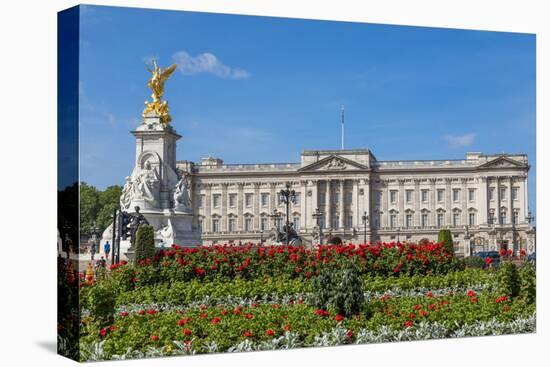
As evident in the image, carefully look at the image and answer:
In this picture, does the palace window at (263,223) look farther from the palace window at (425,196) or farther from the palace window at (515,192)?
the palace window at (515,192)

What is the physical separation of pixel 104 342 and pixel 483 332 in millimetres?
5025

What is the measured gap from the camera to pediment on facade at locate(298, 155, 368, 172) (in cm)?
5631

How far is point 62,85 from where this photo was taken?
1004cm

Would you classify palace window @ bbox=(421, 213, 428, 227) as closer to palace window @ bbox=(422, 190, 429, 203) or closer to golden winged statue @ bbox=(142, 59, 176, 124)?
palace window @ bbox=(422, 190, 429, 203)

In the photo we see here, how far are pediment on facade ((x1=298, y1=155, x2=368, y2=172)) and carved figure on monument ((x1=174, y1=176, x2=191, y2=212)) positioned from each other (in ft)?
119

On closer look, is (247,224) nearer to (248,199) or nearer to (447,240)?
(248,199)

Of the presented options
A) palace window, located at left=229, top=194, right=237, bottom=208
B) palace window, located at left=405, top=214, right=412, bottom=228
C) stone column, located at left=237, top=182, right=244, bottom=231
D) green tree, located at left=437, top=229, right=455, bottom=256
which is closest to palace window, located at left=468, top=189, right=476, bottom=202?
palace window, located at left=405, top=214, right=412, bottom=228

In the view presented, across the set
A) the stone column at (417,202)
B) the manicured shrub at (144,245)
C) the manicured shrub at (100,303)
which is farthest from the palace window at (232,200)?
the manicured shrub at (100,303)

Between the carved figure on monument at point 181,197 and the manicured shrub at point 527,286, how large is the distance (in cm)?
962

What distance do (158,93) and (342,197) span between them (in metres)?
39.6

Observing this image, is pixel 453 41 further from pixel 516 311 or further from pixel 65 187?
pixel 65 187

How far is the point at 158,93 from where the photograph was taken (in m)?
18.7

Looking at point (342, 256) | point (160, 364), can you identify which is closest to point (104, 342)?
point (160, 364)

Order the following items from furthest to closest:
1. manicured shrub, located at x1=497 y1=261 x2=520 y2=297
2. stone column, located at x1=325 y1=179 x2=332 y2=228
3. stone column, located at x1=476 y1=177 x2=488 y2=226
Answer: stone column, located at x1=325 y1=179 x2=332 y2=228, stone column, located at x1=476 y1=177 x2=488 y2=226, manicured shrub, located at x1=497 y1=261 x2=520 y2=297
